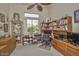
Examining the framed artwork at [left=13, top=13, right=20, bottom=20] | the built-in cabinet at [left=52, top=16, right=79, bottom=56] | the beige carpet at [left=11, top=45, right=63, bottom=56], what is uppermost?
the framed artwork at [left=13, top=13, right=20, bottom=20]

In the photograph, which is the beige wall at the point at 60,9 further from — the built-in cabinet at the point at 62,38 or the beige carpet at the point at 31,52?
the beige carpet at the point at 31,52

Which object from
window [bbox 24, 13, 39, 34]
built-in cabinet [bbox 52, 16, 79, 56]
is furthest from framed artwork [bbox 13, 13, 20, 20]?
built-in cabinet [bbox 52, 16, 79, 56]

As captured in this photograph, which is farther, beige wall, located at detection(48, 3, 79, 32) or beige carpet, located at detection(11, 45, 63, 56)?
beige carpet, located at detection(11, 45, 63, 56)

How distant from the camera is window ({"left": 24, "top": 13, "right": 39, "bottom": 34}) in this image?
2.25 meters

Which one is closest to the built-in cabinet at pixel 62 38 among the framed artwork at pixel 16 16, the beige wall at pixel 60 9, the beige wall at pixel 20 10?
the beige wall at pixel 60 9

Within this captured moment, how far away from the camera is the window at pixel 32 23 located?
2250 mm

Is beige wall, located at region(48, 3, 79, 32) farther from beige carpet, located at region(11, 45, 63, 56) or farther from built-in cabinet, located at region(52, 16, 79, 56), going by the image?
beige carpet, located at region(11, 45, 63, 56)

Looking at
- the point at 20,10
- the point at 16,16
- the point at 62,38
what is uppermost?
the point at 20,10

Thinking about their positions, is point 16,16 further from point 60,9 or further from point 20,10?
point 60,9

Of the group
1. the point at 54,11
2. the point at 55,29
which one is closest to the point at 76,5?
the point at 54,11

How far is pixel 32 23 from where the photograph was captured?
227 centimetres

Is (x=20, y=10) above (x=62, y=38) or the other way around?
above

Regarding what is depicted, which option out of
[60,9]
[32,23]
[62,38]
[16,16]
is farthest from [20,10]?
[62,38]

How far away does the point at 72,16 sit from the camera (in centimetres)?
204
